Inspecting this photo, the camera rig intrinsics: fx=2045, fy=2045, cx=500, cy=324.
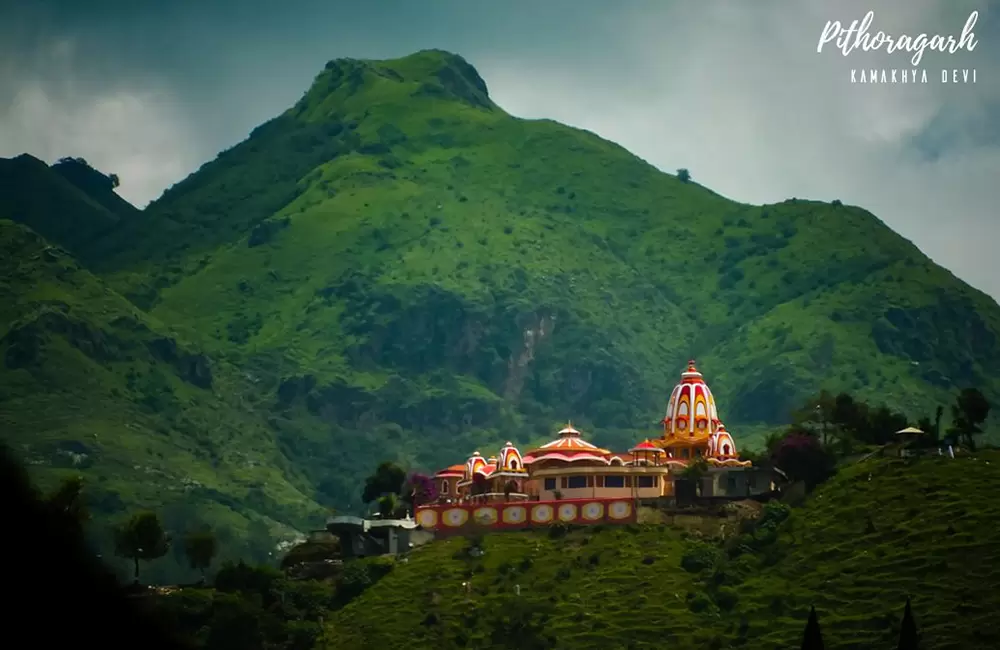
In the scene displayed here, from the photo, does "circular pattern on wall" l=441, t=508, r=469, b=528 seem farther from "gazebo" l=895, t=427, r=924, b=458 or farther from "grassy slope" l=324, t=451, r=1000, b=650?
"gazebo" l=895, t=427, r=924, b=458

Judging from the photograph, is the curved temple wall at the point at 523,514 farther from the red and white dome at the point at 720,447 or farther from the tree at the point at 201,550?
the tree at the point at 201,550

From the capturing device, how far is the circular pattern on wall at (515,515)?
122188 millimetres

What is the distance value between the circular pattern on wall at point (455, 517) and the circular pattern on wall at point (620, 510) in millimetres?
9206

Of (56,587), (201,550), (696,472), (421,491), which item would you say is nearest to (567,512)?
(696,472)

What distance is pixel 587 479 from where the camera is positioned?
12244 cm

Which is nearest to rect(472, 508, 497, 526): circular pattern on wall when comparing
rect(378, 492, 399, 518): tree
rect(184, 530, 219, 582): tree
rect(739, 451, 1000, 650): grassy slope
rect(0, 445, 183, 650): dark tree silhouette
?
rect(378, 492, 399, 518): tree

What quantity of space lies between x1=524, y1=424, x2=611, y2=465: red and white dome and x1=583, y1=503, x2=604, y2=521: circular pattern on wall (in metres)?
3.81

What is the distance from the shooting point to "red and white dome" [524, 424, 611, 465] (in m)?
125

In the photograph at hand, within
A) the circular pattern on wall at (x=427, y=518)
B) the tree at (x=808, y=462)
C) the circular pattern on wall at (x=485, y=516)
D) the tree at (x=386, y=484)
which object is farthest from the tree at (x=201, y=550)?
the tree at (x=808, y=462)

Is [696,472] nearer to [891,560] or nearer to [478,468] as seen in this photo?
[891,560]

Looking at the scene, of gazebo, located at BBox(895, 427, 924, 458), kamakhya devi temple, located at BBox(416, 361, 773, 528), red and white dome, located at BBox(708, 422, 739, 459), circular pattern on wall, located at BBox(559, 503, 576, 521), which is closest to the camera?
gazebo, located at BBox(895, 427, 924, 458)

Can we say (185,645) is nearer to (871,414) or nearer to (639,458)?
(639,458)

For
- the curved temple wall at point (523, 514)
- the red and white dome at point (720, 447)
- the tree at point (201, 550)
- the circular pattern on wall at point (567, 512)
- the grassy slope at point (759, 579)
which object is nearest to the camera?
the grassy slope at point (759, 579)

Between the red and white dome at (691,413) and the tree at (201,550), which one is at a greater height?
the red and white dome at (691,413)
